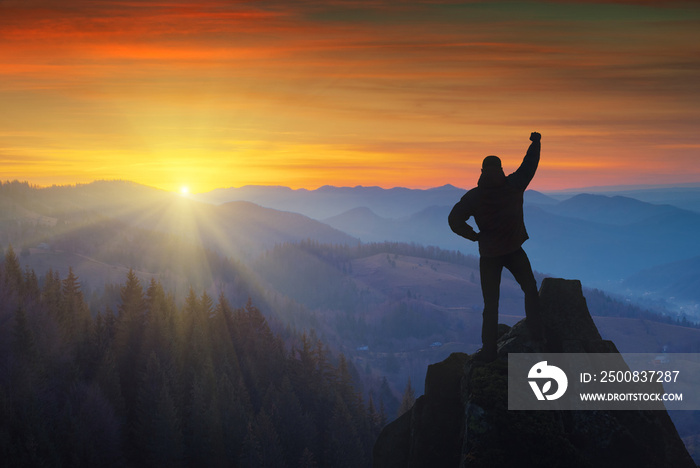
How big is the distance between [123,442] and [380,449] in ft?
145

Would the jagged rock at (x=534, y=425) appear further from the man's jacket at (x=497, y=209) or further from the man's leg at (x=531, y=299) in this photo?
the man's jacket at (x=497, y=209)

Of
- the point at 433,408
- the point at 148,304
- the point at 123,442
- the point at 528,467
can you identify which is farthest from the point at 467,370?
the point at 148,304

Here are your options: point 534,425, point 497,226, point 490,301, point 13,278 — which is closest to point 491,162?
point 497,226

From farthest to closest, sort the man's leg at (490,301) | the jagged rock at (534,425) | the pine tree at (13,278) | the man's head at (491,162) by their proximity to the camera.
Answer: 1. the pine tree at (13,278)
2. the man's leg at (490,301)
3. the man's head at (491,162)
4. the jagged rock at (534,425)

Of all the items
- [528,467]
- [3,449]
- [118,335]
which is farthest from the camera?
[118,335]

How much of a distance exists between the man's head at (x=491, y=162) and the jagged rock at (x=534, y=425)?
160 inches

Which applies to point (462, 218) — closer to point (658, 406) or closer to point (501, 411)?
point (501, 411)

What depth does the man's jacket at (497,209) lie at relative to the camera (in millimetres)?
14352

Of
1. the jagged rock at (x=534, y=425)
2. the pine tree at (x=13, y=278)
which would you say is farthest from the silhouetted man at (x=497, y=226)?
the pine tree at (x=13, y=278)

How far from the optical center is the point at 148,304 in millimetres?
75938

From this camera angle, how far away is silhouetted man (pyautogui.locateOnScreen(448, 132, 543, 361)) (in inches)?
566

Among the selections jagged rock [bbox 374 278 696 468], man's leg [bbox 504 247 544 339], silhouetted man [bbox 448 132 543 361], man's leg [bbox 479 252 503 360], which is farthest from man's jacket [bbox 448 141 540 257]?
jagged rock [bbox 374 278 696 468]

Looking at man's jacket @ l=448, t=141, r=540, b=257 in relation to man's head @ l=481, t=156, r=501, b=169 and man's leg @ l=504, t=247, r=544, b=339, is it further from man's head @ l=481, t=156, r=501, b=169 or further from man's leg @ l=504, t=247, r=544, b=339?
man's leg @ l=504, t=247, r=544, b=339

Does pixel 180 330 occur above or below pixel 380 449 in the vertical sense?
below
